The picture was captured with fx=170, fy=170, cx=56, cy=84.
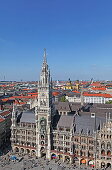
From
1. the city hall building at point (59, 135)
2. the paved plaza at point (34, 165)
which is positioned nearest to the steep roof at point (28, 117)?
the city hall building at point (59, 135)

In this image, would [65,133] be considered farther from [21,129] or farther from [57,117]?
[21,129]

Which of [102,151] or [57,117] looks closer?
[102,151]

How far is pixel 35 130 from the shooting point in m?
93.2

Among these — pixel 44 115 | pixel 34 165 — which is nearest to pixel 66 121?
pixel 44 115

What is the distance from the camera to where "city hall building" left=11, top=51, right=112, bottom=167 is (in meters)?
79.3

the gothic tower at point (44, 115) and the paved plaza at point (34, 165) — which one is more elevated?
the gothic tower at point (44, 115)

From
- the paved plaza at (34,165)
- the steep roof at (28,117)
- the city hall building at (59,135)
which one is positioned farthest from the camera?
the steep roof at (28,117)

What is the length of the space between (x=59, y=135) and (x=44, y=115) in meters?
12.8

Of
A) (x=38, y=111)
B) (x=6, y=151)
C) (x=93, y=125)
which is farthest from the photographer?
(x=6, y=151)

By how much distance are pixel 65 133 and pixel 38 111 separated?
18140 mm

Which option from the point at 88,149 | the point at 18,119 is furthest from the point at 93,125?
the point at 18,119

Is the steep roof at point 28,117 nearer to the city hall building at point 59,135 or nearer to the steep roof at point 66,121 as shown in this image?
the city hall building at point 59,135

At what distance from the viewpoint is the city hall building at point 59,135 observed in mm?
79312

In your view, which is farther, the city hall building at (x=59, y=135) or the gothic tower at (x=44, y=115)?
the gothic tower at (x=44, y=115)
